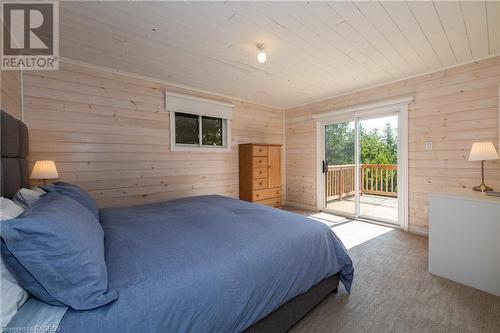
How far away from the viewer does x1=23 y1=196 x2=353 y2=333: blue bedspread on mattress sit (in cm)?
93

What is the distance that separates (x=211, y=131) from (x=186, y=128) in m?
0.50

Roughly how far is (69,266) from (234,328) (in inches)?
32.3

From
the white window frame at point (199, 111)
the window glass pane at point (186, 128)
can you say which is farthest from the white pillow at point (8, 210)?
the window glass pane at point (186, 128)

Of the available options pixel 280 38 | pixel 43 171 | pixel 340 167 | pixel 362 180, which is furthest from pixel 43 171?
pixel 362 180

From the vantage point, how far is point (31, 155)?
2539 millimetres

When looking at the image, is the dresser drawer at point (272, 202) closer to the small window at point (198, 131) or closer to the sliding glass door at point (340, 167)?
the sliding glass door at point (340, 167)

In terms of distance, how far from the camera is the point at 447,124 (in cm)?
302

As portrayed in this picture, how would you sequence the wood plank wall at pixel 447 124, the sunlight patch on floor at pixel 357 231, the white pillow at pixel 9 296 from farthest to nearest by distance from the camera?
1. the sunlight patch on floor at pixel 357 231
2. the wood plank wall at pixel 447 124
3. the white pillow at pixel 9 296

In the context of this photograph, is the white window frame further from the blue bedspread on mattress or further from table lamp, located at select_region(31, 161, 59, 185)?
the blue bedspread on mattress

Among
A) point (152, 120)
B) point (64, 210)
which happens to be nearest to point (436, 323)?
point (64, 210)

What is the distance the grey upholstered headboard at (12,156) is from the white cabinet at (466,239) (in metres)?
3.67

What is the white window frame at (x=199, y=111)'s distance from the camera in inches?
140

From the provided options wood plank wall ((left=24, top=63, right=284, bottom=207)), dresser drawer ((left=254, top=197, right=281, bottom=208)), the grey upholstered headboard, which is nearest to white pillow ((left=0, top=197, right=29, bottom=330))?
the grey upholstered headboard

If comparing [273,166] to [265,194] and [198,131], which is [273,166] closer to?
[265,194]
